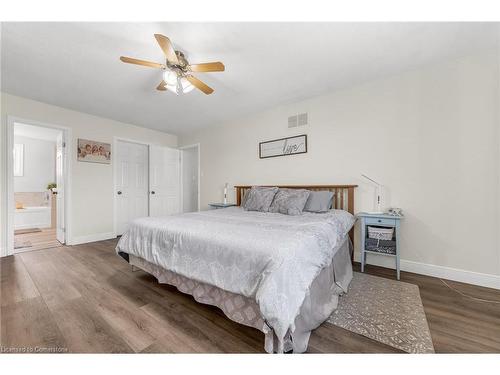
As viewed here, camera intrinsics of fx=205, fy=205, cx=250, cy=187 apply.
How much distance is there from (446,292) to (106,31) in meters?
4.07

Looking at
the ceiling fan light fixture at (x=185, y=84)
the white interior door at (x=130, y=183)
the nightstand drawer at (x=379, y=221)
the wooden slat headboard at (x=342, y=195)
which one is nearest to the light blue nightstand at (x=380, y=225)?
the nightstand drawer at (x=379, y=221)

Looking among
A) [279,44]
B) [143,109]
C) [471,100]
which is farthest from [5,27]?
[471,100]

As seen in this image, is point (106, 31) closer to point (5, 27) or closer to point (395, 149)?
point (5, 27)

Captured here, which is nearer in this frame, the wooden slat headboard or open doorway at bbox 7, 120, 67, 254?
the wooden slat headboard

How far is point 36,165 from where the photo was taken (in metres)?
5.86

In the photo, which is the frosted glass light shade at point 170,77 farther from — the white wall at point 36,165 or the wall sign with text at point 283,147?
the white wall at point 36,165

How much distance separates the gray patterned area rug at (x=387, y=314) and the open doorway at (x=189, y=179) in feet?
14.8

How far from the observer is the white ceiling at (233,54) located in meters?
1.85

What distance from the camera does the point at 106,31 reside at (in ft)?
6.11

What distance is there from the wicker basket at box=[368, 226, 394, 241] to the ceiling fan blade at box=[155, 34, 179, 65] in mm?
2852

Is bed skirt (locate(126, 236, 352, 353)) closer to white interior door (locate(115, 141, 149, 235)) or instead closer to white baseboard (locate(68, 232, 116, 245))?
white baseboard (locate(68, 232, 116, 245))

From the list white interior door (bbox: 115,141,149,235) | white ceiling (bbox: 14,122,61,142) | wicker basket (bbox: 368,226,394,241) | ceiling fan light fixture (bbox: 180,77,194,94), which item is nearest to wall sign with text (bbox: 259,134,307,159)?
wicker basket (bbox: 368,226,394,241)

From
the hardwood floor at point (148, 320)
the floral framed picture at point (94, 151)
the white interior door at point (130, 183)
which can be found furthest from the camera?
the white interior door at point (130, 183)

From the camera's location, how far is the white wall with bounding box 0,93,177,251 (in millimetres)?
3445
